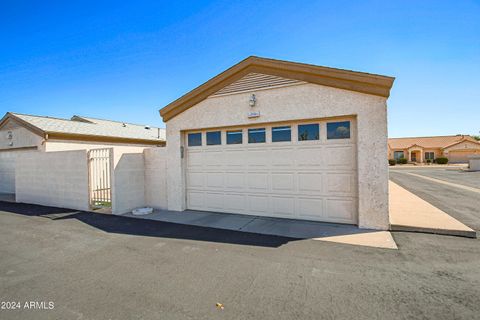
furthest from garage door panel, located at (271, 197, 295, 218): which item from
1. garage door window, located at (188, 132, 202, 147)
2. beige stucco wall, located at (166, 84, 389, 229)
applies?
garage door window, located at (188, 132, 202, 147)

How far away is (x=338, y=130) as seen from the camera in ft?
20.6

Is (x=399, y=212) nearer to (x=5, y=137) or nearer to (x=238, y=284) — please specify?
(x=238, y=284)

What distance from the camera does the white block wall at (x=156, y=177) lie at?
8.59m

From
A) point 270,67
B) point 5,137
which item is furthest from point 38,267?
point 5,137

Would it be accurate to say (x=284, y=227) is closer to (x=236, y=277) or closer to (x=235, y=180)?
(x=235, y=180)

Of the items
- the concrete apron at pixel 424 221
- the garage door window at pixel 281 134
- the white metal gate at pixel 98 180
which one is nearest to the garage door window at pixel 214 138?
the garage door window at pixel 281 134

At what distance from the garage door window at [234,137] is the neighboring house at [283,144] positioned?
0.04 meters

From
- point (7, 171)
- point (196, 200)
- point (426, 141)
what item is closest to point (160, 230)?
point (196, 200)

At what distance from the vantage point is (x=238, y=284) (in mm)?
3395

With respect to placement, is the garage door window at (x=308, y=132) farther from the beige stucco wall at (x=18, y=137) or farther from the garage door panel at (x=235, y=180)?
the beige stucco wall at (x=18, y=137)

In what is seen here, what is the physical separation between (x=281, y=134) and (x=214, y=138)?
242 centimetres

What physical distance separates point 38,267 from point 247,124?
589 centimetres

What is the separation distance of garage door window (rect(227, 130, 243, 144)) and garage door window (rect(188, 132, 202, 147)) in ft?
3.93

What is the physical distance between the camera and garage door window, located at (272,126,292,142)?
6.85 metres
